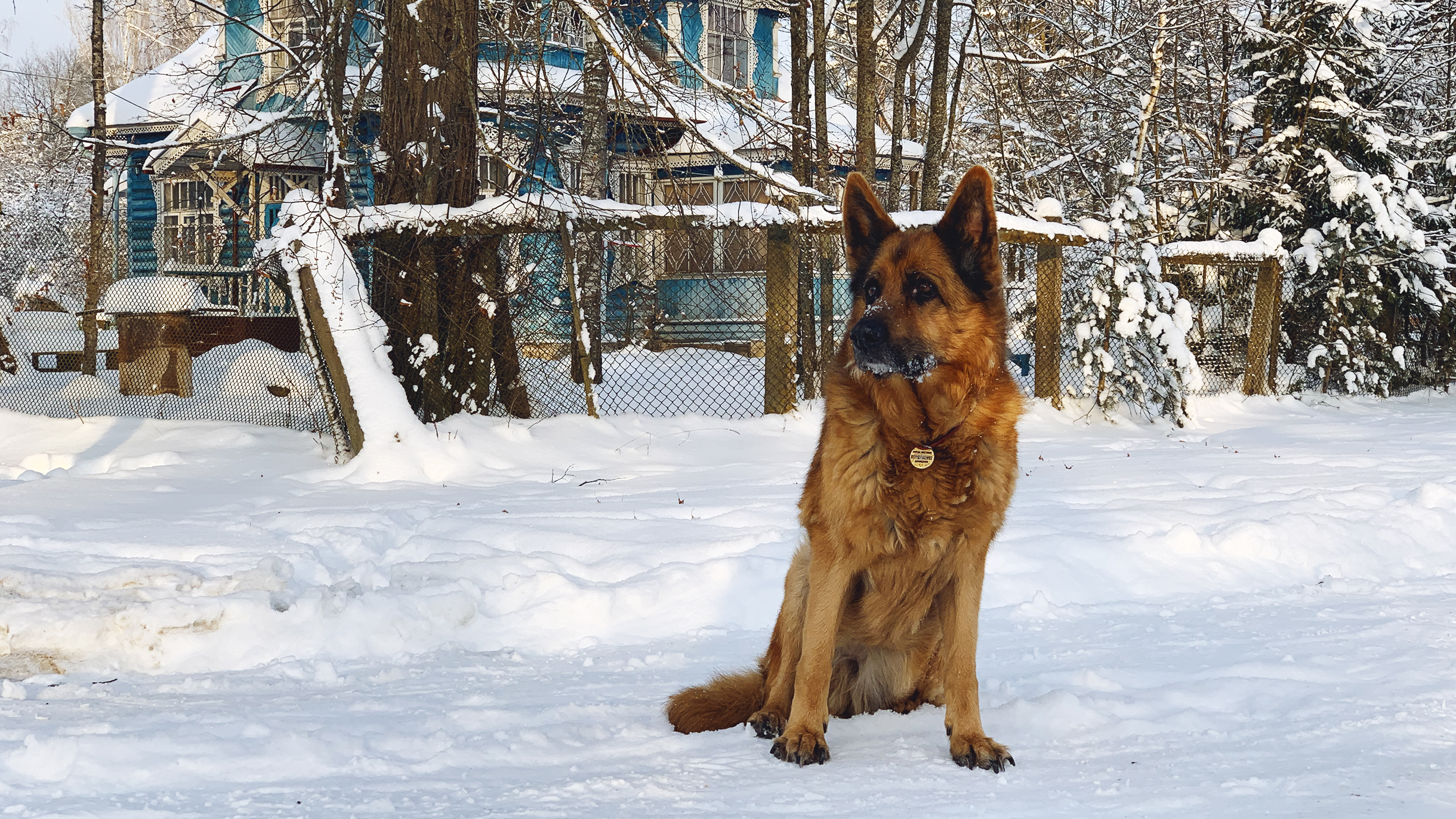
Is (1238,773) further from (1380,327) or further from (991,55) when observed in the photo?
(1380,327)

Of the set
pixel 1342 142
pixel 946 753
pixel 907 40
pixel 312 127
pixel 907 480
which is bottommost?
pixel 946 753

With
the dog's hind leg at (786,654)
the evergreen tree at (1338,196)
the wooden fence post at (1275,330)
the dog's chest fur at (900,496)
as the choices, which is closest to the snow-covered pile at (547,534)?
the dog's hind leg at (786,654)

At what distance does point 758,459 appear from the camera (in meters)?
8.59

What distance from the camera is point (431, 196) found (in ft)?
28.7

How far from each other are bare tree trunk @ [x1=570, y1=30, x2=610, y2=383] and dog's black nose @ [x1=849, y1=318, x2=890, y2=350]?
199 inches

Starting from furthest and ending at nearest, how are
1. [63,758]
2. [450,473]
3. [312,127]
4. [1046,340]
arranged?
[1046,340] → [312,127] → [450,473] → [63,758]

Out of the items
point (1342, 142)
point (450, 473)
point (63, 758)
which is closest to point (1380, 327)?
point (1342, 142)

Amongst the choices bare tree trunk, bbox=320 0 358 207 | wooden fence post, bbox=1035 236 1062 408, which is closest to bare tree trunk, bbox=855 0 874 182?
wooden fence post, bbox=1035 236 1062 408

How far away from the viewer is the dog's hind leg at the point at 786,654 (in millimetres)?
3391

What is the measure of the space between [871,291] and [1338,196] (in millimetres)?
12919

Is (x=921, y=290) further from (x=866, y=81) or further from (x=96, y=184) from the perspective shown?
(x=96, y=184)

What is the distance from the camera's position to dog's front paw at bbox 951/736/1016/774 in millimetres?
3074

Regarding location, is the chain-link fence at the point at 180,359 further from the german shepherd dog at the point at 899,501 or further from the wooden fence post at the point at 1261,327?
the wooden fence post at the point at 1261,327

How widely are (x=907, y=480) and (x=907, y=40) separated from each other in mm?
11177
